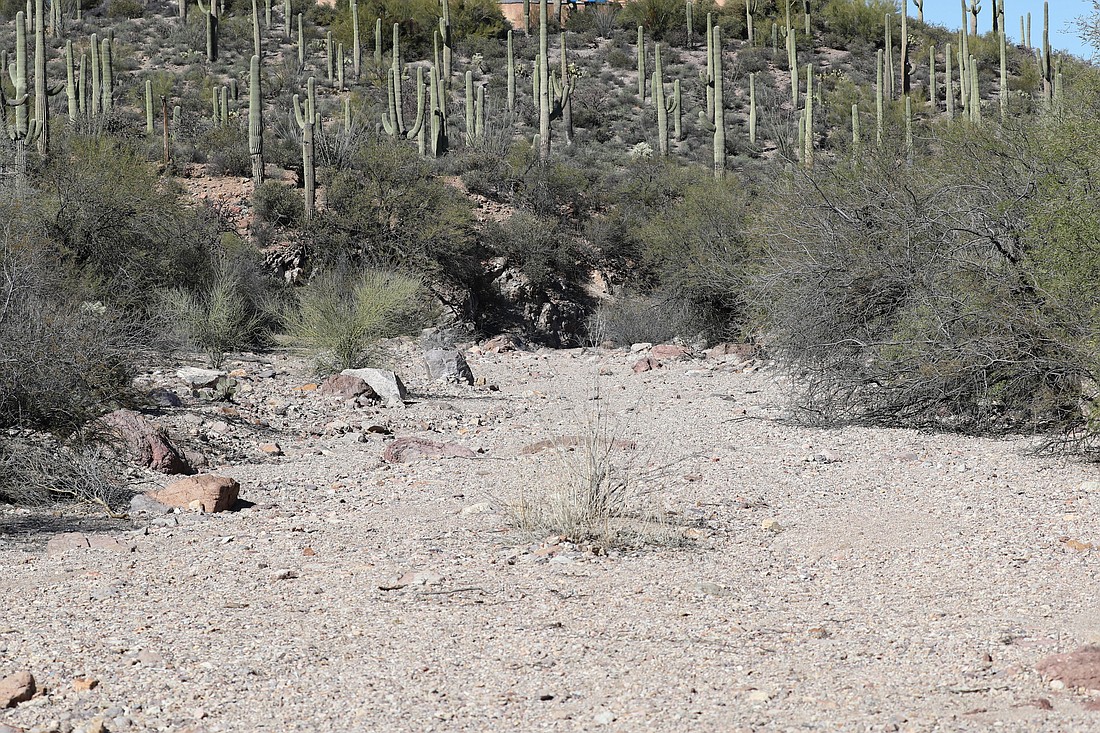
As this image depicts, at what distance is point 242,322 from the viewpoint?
72.6ft

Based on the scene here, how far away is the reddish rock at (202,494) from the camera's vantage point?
27.2ft

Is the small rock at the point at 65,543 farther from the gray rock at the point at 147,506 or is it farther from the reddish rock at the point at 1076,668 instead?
the reddish rock at the point at 1076,668

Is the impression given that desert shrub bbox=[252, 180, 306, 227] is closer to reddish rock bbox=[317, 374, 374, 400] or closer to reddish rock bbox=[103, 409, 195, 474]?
reddish rock bbox=[317, 374, 374, 400]

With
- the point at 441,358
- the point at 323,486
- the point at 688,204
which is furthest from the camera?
the point at 688,204

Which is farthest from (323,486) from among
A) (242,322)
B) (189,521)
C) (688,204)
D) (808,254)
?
(688,204)

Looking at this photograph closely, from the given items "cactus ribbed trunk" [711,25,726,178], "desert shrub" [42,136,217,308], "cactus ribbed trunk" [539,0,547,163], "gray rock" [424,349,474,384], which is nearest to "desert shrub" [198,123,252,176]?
"desert shrub" [42,136,217,308]

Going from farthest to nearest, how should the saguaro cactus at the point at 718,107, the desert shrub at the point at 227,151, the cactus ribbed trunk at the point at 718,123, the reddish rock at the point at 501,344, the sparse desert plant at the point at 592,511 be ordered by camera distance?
1. the desert shrub at the point at 227,151
2. the saguaro cactus at the point at 718,107
3. the cactus ribbed trunk at the point at 718,123
4. the reddish rock at the point at 501,344
5. the sparse desert plant at the point at 592,511

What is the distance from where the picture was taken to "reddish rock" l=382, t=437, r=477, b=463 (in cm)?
1065

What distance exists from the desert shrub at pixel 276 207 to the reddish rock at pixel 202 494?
20174mm

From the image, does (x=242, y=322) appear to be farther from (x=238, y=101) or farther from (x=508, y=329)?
(x=238, y=101)

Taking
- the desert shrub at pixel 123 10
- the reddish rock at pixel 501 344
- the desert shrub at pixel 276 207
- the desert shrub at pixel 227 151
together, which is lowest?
the reddish rock at pixel 501 344

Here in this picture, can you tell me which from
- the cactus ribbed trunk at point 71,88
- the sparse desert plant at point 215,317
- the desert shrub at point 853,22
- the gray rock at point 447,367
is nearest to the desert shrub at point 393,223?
the sparse desert plant at point 215,317

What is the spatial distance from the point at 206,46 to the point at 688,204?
2831 cm

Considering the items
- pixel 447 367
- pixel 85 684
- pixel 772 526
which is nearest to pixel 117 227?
pixel 447 367
